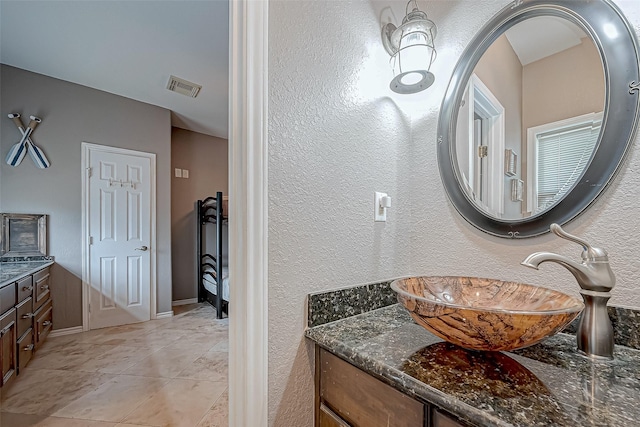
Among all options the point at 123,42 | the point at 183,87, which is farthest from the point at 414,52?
the point at 183,87

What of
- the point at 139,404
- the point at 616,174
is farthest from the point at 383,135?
the point at 139,404

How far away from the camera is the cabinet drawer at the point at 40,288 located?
2.27 meters

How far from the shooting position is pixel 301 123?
879 millimetres

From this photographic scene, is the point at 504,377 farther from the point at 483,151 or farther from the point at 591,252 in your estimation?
the point at 483,151

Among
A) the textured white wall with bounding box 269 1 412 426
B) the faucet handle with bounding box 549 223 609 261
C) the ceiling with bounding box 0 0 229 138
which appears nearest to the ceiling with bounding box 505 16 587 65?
the textured white wall with bounding box 269 1 412 426

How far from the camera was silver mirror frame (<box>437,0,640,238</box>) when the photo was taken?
2.41 ft

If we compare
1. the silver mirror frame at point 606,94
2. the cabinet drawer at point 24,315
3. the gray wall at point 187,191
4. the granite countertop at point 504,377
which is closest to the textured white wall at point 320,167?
the granite countertop at point 504,377

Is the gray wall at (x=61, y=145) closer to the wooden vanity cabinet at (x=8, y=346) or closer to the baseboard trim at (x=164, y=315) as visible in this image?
the baseboard trim at (x=164, y=315)

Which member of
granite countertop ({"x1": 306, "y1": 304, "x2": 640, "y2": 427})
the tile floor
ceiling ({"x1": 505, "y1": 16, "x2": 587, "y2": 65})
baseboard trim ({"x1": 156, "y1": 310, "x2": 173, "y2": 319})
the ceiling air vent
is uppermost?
the ceiling air vent

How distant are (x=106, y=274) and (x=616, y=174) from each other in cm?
411

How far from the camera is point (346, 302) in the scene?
3.14ft

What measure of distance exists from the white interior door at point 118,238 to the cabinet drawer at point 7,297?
1138 mm

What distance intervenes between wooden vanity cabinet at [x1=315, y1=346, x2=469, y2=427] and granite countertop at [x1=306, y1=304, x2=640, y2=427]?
0.03m

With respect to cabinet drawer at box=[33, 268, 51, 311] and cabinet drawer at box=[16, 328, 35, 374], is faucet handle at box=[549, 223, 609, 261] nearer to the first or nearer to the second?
cabinet drawer at box=[16, 328, 35, 374]
